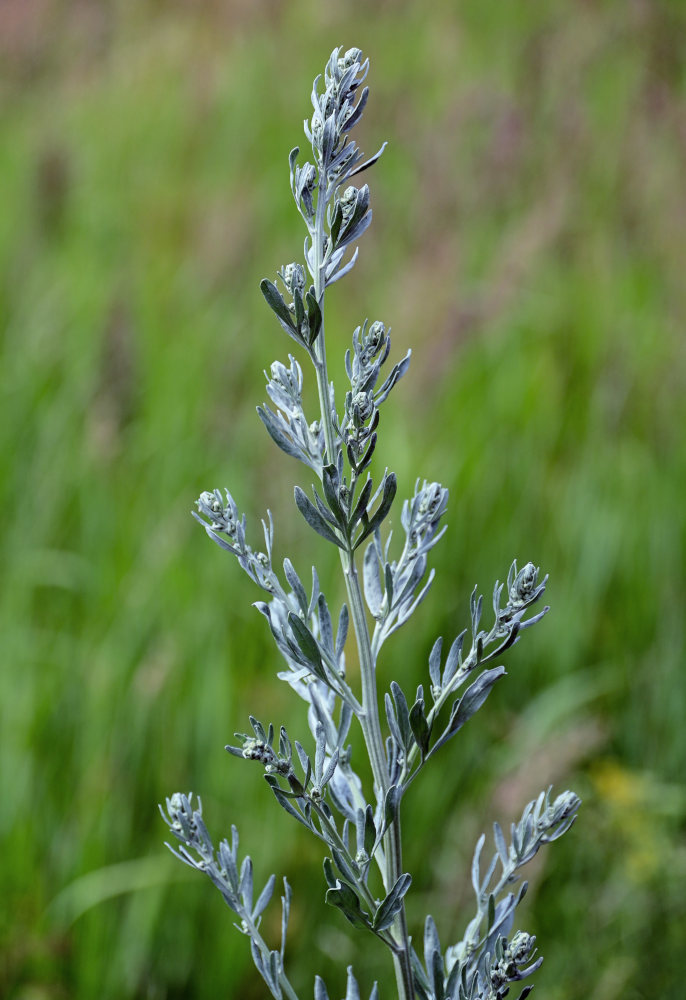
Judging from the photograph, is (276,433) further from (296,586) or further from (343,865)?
(343,865)

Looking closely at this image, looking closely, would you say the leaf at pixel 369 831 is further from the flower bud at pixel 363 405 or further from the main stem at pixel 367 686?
the flower bud at pixel 363 405

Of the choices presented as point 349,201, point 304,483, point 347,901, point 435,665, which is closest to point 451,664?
point 435,665

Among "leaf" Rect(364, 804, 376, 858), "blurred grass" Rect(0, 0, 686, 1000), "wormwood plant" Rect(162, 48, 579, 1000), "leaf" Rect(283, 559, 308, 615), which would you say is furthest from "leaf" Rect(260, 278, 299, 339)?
"blurred grass" Rect(0, 0, 686, 1000)

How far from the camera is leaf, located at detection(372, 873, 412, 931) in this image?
37 centimetres

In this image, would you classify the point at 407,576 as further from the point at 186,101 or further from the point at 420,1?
the point at 420,1

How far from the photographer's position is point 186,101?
3.64 metres

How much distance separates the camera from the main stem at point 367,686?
0.40 metres

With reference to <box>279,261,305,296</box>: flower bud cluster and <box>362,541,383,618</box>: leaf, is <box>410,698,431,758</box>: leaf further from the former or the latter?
<box>279,261,305,296</box>: flower bud cluster

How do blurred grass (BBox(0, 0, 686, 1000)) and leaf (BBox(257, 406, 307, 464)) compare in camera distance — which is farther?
blurred grass (BBox(0, 0, 686, 1000))

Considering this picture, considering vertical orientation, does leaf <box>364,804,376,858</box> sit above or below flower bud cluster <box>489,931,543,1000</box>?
above

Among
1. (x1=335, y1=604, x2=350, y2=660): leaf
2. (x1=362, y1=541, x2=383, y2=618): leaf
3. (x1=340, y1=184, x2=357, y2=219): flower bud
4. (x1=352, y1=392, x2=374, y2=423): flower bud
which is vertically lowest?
(x1=335, y1=604, x2=350, y2=660): leaf

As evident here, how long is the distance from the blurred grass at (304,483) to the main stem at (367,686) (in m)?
0.70

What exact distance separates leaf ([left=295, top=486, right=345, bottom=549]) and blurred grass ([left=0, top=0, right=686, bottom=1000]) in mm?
755

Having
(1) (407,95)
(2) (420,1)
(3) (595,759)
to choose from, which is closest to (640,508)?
(3) (595,759)
